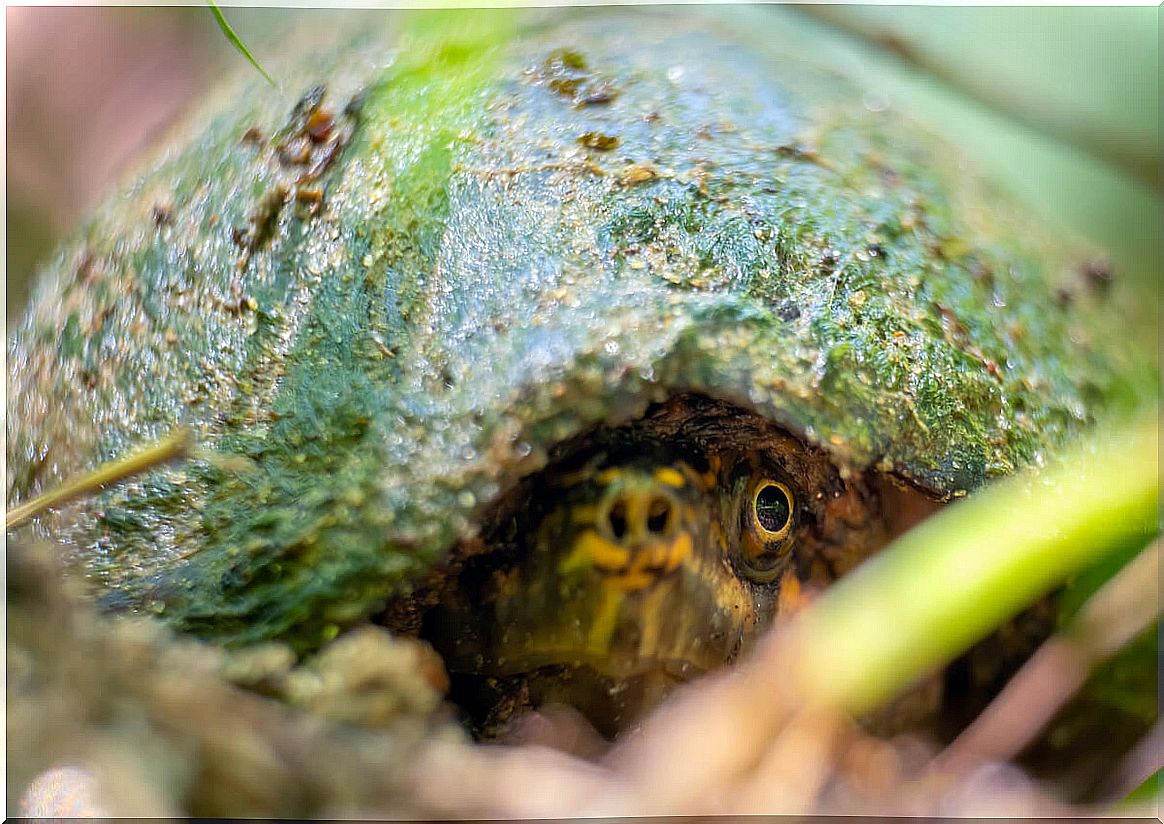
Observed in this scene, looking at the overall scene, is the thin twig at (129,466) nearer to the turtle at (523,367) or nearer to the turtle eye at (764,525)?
the turtle at (523,367)

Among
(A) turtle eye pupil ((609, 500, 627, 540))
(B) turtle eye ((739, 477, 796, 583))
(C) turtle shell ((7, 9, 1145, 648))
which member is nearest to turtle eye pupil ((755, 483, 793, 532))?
(B) turtle eye ((739, 477, 796, 583))

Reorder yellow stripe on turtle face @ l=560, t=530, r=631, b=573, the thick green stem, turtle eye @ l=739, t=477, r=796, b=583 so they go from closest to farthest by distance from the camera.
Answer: the thick green stem < yellow stripe on turtle face @ l=560, t=530, r=631, b=573 < turtle eye @ l=739, t=477, r=796, b=583

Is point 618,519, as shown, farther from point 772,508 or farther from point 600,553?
point 772,508

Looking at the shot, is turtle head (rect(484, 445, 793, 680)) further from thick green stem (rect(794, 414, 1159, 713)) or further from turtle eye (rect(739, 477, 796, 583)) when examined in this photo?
thick green stem (rect(794, 414, 1159, 713))

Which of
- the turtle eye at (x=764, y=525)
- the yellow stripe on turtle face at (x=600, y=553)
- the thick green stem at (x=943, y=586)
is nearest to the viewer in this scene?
the thick green stem at (x=943, y=586)

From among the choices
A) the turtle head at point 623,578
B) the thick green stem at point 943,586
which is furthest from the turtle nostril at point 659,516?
the thick green stem at point 943,586

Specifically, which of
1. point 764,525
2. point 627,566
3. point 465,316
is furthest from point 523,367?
point 764,525
